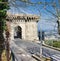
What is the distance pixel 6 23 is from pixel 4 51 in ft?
4.06

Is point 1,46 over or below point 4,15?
below

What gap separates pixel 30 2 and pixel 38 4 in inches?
7.3

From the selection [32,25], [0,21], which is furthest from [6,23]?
[32,25]

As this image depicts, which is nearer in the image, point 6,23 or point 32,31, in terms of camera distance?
point 6,23

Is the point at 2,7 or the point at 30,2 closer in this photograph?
the point at 30,2

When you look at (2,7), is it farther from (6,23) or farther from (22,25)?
(22,25)

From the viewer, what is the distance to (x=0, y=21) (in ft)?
37.7

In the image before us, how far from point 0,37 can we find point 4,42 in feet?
1.15

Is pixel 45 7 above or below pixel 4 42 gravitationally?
above

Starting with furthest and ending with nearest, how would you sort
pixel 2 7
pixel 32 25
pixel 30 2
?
pixel 32 25
pixel 2 7
pixel 30 2

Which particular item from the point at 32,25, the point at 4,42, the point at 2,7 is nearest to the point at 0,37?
the point at 4,42

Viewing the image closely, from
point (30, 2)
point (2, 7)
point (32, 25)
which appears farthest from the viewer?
point (32, 25)

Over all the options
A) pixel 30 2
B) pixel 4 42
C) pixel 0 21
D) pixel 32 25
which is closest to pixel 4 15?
pixel 0 21

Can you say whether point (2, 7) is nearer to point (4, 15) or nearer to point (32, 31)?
point (4, 15)
